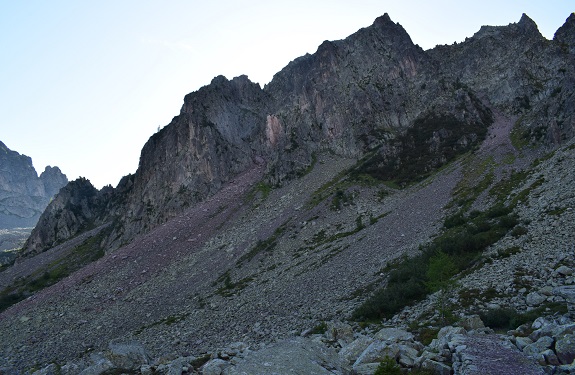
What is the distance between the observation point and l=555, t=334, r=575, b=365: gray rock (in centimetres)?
1157

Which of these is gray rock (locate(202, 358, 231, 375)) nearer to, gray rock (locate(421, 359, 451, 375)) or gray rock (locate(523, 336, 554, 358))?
gray rock (locate(421, 359, 451, 375))

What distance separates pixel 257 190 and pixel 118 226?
4471 cm

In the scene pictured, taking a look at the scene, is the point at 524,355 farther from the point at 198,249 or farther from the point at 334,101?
the point at 334,101

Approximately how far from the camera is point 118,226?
4188 inches

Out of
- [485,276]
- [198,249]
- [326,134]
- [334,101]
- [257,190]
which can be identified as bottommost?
[485,276]

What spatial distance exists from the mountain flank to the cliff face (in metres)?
0.59

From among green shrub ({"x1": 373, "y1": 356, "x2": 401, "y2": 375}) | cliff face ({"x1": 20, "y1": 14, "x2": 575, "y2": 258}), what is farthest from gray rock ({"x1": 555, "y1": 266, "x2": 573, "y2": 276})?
cliff face ({"x1": 20, "y1": 14, "x2": 575, "y2": 258})

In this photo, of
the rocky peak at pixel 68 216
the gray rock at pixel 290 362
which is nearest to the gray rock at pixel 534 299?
the gray rock at pixel 290 362

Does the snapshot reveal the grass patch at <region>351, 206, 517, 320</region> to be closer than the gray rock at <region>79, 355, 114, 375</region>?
No

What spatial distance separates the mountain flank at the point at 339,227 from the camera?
20984mm

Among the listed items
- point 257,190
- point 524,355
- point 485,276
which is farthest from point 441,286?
point 257,190

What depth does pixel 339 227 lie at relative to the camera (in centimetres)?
6044

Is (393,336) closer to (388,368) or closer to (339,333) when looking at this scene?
Answer: (339,333)

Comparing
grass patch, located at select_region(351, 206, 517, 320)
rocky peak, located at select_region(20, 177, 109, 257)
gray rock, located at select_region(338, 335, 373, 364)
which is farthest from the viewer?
rocky peak, located at select_region(20, 177, 109, 257)
